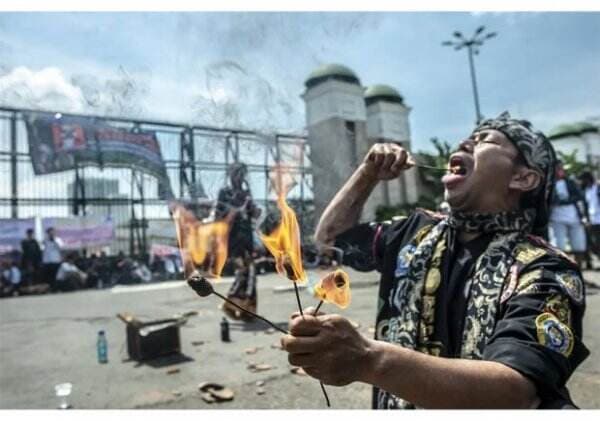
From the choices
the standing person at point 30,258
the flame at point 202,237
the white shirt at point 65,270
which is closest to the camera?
the flame at point 202,237

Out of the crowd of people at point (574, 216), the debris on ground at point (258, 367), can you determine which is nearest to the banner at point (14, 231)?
the debris on ground at point (258, 367)

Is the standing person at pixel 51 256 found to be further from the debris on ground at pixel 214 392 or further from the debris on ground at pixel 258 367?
the debris on ground at pixel 214 392

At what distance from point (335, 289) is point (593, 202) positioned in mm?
6690

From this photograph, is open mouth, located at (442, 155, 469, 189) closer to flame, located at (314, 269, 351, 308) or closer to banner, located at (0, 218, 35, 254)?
flame, located at (314, 269, 351, 308)

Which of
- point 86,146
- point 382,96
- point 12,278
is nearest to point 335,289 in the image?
point 382,96

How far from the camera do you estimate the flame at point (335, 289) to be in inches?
50.4

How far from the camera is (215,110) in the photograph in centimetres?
255

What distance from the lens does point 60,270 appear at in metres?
10.2

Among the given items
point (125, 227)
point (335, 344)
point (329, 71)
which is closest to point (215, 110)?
point (329, 71)

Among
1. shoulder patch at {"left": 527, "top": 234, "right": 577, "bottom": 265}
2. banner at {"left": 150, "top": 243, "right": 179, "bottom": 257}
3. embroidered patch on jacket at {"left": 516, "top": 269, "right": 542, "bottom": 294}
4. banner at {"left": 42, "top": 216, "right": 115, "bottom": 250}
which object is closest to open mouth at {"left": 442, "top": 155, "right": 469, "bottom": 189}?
shoulder patch at {"left": 527, "top": 234, "right": 577, "bottom": 265}

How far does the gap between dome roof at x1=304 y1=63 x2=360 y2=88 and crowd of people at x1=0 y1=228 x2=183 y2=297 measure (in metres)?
6.84

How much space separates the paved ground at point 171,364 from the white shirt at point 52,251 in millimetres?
3177

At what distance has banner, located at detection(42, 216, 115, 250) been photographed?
10484 mm

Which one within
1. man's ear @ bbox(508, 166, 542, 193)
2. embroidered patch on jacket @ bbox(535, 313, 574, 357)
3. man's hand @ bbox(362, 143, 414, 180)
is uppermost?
man's hand @ bbox(362, 143, 414, 180)
